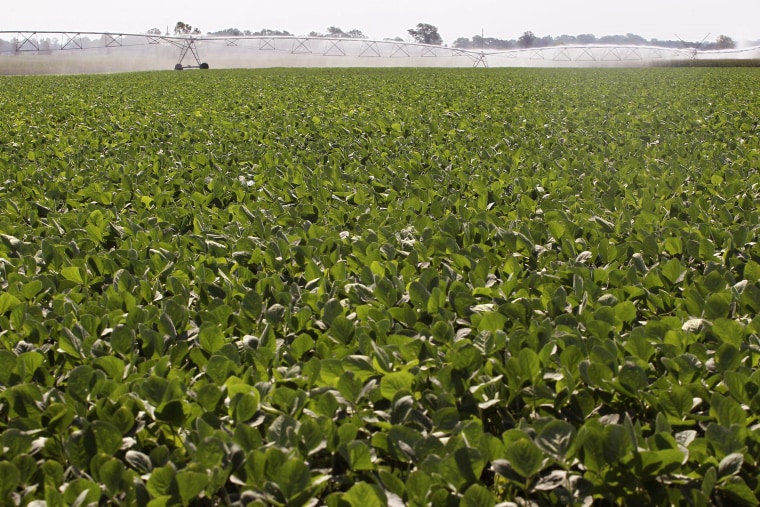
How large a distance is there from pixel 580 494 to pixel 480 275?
1354 millimetres

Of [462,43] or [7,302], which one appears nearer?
[7,302]

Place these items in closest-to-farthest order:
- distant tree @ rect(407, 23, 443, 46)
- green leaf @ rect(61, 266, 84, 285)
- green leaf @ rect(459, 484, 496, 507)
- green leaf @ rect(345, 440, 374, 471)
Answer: green leaf @ rect(459, 484, 496, 507) → green leaf @ rect(345, 440, 374, 471) → green leaf @ rect(61, 266, 84, 285) → distant tree @ rect(407, 23, 443, 46)

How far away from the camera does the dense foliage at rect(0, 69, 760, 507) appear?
5.43ft

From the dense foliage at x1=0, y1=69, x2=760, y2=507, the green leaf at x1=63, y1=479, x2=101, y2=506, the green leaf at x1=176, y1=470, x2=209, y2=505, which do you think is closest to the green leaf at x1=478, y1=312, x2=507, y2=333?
the dense foliage at x1=0, y1=69, x2=760, y2=507

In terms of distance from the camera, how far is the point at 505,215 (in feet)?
13.8

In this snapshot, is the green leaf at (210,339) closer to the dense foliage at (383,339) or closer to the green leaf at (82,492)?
the dense foliage at (383,339)

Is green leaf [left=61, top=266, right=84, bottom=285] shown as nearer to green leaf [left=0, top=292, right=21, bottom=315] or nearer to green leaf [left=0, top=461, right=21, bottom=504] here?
green leaf [left=0, top=292, right=21, bottom=315]

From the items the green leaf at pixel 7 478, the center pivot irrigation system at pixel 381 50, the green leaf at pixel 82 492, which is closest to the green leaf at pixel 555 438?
the green leaf at pixel 82 492

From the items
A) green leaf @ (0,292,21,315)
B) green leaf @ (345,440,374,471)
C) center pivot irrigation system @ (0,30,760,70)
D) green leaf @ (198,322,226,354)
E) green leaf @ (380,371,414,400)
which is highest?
center pivot irrigation system @ (0,30,760,70)

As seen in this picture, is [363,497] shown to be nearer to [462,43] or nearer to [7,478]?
[7,478]

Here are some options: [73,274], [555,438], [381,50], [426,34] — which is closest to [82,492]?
[555,438]

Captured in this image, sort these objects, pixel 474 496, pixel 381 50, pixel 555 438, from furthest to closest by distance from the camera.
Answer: pixel 381 50
pixel 555 438
pixel 474 496

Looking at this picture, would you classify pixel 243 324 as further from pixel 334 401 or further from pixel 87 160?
pixel 87 160

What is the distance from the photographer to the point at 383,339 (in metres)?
2.36
